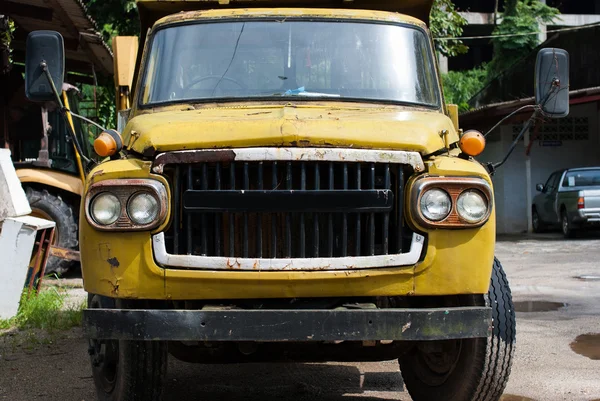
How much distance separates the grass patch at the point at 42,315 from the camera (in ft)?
Result: 28.5

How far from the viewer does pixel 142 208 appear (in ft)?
14.9

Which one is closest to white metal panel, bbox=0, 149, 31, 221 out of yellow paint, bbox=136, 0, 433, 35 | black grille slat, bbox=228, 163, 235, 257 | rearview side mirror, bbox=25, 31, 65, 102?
yellow paint, bbox=136, 0, 433, 35

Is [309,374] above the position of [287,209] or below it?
below

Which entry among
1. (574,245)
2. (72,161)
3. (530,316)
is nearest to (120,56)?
(530,316)

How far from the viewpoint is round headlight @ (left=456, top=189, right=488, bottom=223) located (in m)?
4.56

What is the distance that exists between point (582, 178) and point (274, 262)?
1771cm

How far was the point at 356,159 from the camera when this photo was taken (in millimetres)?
4523

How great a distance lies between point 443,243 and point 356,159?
570 mm

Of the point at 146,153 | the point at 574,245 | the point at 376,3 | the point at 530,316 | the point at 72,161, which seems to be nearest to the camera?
the point at 146,153

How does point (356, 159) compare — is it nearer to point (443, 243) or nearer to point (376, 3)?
point (443, 243)

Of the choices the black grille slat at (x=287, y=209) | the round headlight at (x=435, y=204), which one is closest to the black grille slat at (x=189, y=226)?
the black grille slat at (x=287, y=209)

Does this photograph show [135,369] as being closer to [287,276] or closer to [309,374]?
[287,276]

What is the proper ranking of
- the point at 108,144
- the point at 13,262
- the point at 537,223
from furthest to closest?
the point at 537,223 < the point at 13,262 < the point at 108,144

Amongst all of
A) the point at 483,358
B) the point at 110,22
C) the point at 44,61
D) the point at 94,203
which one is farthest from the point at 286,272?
the point at 110,22
